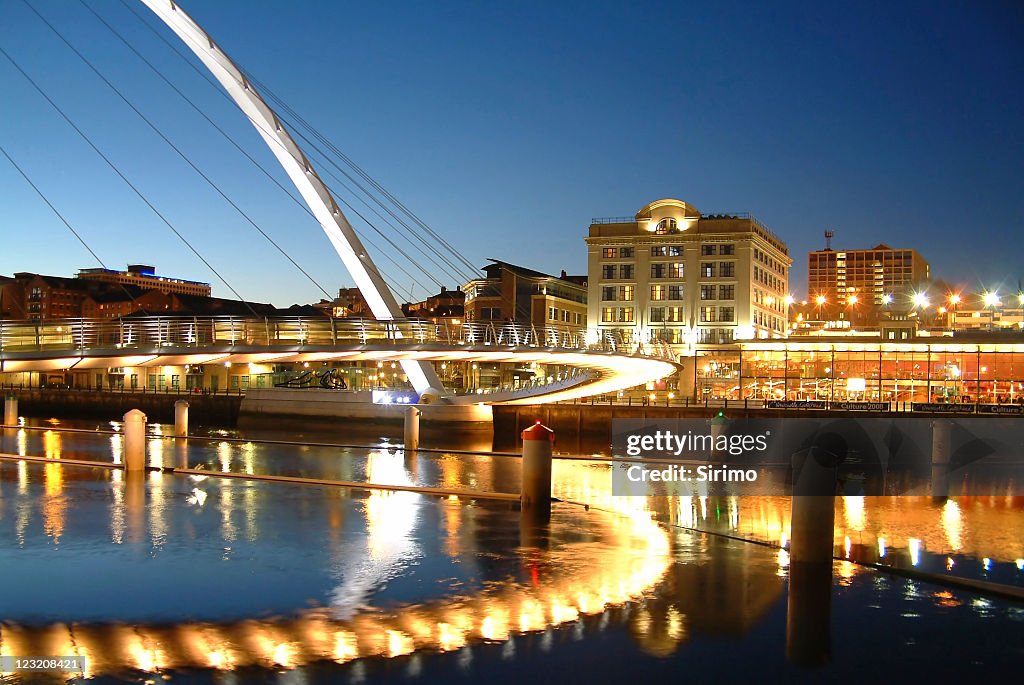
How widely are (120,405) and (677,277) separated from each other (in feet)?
154

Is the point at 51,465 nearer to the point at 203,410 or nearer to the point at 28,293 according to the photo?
the point at 203,410

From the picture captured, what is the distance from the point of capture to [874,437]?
45875 millimetres

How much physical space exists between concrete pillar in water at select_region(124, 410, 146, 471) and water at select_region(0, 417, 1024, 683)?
161 cm

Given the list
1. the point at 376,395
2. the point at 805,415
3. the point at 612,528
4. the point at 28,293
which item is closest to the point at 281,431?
the point at 376,395

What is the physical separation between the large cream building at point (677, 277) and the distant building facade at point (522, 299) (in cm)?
950

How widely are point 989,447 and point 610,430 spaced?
17.3 m

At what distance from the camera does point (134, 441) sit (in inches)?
834

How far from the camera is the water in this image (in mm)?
8656

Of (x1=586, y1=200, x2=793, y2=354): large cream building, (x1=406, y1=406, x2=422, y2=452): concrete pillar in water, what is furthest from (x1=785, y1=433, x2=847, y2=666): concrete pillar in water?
(x1=586, y1=200, x2=793, y2=354): large cream building

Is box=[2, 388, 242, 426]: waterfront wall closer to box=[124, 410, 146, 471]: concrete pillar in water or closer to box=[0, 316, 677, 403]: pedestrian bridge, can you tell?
box=[0, 316, 677, 403]: pedestrian bridge

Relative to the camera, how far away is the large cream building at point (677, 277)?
85.8 metres

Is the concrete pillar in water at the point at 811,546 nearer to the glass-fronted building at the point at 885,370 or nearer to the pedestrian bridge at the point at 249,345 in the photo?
the pedestrian bridge at the point at 249,345

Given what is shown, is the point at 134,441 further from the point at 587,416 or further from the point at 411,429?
the point at 587,416

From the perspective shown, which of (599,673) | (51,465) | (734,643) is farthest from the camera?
(51,465)
